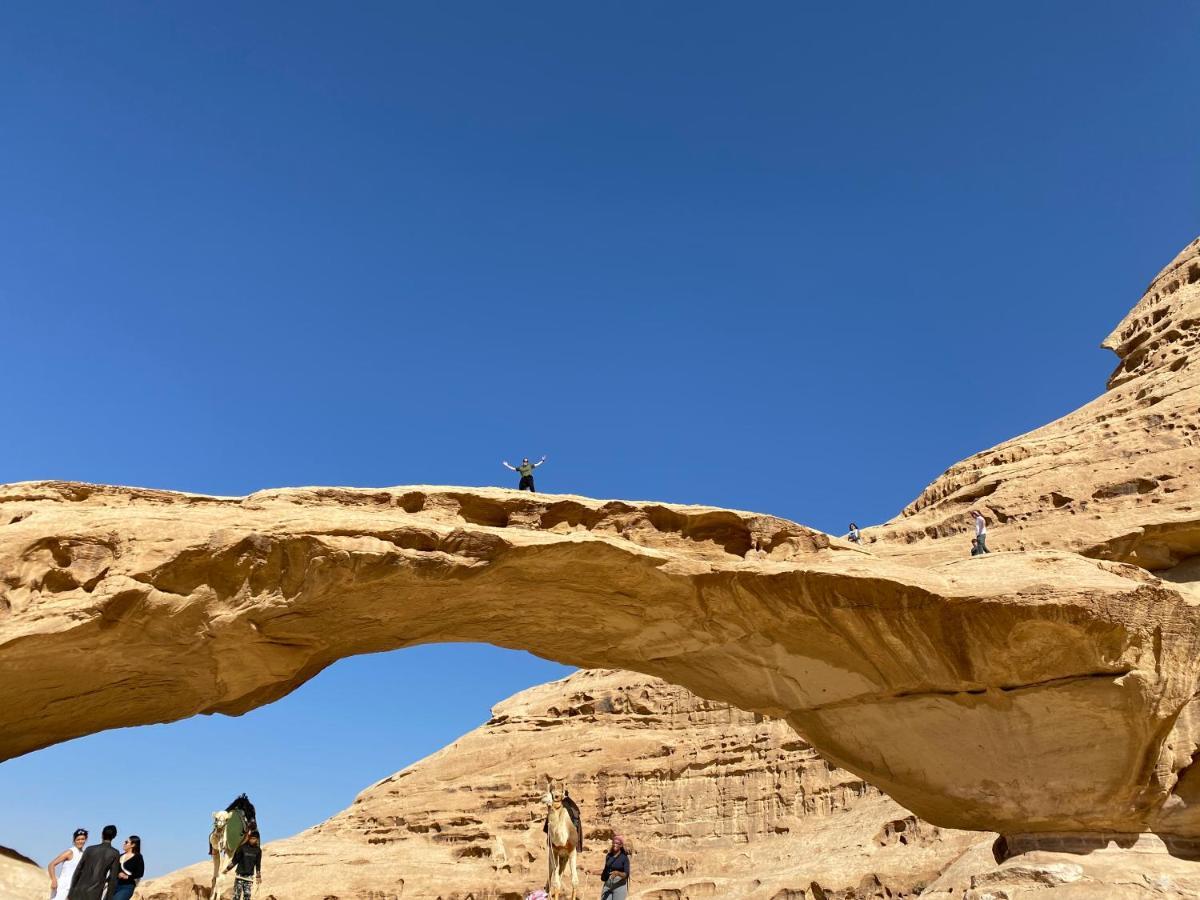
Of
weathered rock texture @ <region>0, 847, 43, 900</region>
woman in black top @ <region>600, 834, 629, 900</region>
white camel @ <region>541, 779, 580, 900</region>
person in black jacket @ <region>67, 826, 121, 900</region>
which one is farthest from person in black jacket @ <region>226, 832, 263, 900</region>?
white camel @ <region>541, 779, 580, 900</region>

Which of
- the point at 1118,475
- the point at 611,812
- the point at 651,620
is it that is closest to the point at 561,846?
the point at 651,620

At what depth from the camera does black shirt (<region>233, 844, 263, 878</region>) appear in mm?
14086

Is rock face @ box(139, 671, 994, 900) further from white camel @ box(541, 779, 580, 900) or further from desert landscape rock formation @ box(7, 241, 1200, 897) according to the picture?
desert landscape rock formation @ box(7, 241, 1200, 897)

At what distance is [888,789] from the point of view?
15.0 m

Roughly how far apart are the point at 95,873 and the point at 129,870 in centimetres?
100

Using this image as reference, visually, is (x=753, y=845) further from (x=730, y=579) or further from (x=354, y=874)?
(x=730, y=579)

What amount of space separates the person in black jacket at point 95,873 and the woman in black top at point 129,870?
17 cm

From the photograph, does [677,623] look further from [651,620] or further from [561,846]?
[561,846]

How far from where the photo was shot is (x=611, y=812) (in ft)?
131

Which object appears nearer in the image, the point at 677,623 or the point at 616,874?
the point at 616,874

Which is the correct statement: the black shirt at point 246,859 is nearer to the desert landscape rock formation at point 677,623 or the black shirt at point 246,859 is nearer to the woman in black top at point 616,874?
the desert landscape rock formation at point 677,623

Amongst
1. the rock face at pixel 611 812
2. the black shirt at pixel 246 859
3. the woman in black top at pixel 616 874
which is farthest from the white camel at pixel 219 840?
the rock face at pixel 611 812

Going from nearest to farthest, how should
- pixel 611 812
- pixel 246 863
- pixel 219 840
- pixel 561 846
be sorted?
pixel 246 863 → pixel 219 840 → pixel 561 846 → pixel 611 812

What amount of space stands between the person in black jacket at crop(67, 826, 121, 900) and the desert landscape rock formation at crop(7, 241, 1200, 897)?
2.27 m
